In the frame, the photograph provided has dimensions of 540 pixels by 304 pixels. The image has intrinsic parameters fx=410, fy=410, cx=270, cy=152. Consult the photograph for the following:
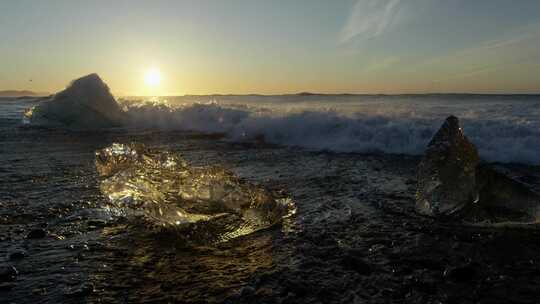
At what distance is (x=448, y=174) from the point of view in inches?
147

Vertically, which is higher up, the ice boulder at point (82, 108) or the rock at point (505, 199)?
the ice boulder at point (82, 108)

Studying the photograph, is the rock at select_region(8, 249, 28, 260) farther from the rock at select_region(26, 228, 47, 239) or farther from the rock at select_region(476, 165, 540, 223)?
the rock at select_region(476, 165, 540, 223)

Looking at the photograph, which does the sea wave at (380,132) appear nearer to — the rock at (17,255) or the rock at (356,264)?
the rock at (356,264)

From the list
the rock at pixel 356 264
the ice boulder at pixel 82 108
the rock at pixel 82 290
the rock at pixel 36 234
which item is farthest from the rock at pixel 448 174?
the ice boulder at pixel 82 108

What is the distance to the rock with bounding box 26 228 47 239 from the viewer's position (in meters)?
3.18

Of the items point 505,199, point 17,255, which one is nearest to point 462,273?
point 505,199

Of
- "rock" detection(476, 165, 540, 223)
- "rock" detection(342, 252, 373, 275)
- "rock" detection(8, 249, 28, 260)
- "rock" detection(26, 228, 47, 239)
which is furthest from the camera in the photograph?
"rock" detection(476, 165, 540, 223)

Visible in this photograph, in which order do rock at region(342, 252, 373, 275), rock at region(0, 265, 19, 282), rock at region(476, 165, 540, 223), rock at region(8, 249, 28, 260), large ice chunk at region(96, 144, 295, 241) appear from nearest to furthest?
rock at region(0, 265, 19, 282) < rock at region(342, 252, 373, 275) < rock at region(8, 249, 28, 260) < rock at region(476, 165, 540, 223) < large ice chunk at region(96, 144, 295, 241)

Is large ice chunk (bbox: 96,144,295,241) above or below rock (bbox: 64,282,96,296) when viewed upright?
above

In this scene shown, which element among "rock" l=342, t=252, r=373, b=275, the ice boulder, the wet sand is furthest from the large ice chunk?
the ice boulder

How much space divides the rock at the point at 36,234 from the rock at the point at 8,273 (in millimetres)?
558

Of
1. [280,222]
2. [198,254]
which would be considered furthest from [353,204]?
[198,254]

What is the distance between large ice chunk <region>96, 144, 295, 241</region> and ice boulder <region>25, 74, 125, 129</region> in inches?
494

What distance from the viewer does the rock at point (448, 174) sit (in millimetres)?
3623
